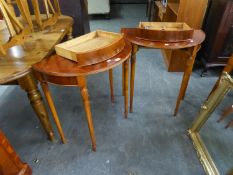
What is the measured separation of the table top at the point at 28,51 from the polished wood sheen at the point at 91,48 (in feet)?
0.43

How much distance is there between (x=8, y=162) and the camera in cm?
97

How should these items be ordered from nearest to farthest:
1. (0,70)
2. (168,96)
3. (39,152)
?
(0,70)
(39,152)
(168,96)

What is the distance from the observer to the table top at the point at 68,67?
0.85m

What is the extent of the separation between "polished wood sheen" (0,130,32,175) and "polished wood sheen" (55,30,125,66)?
53 centimetres

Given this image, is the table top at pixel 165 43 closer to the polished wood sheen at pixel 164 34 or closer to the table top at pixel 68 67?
the polished wood sheen at pixel 164 34

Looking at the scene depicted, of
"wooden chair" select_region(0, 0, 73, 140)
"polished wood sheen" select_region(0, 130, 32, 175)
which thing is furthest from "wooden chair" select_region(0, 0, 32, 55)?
"polished wood sheen" select_region(0, 130, 32, 175)

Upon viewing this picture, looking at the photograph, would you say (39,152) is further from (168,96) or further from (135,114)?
(168,96)

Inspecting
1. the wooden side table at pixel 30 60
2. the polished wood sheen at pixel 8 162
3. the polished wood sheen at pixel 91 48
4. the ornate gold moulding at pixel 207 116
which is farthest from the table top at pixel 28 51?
the ornate gold moulding at pixel 207 116

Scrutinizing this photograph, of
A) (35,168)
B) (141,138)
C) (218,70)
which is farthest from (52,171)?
(218,70)

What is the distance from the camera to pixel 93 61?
902 millimetres

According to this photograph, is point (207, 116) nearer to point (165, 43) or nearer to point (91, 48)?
point (165, 43)

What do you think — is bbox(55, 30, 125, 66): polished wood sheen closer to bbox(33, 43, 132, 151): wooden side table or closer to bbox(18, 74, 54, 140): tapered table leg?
bbox(33, 43, 132, 151): wooden side table

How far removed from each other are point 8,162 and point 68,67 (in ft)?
1.99

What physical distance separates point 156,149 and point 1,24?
4.82ft
